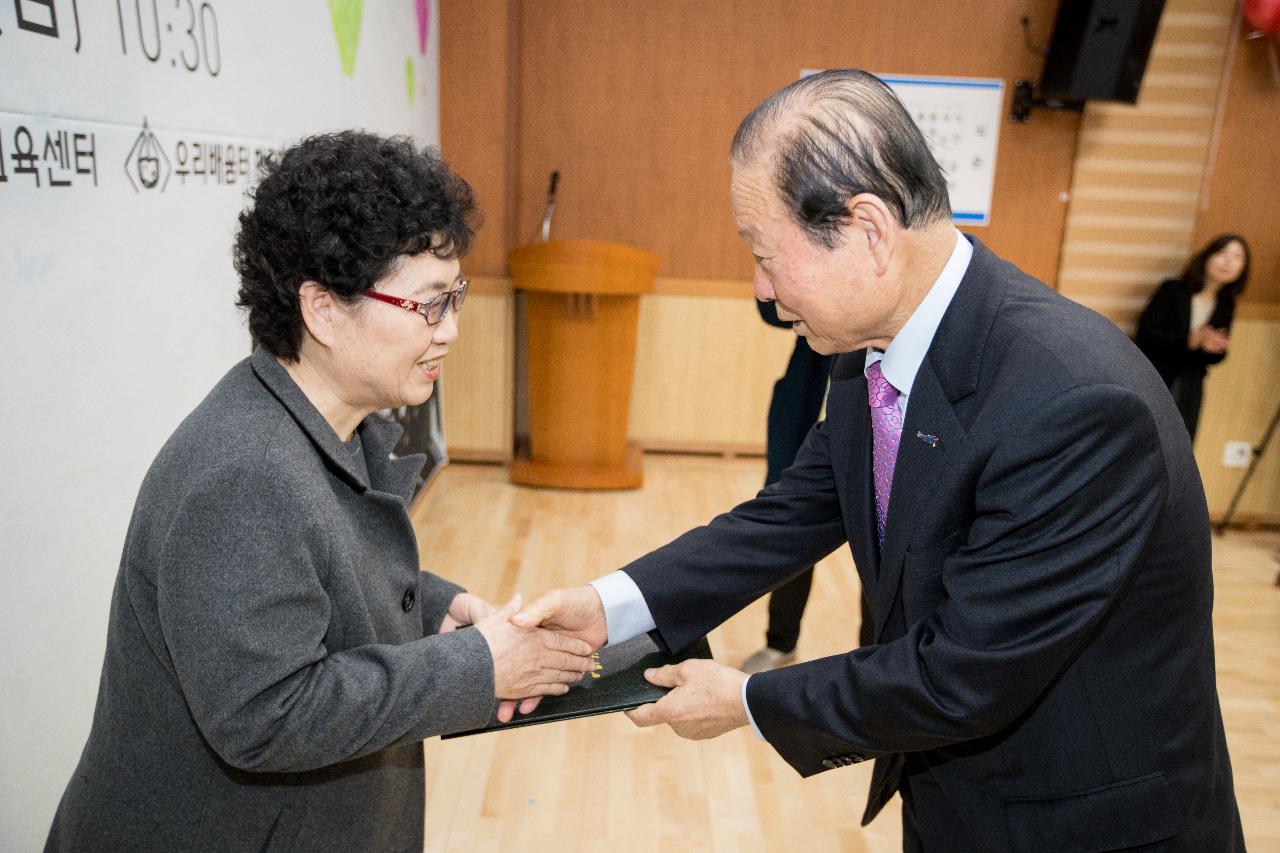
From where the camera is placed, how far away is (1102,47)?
4.91 m

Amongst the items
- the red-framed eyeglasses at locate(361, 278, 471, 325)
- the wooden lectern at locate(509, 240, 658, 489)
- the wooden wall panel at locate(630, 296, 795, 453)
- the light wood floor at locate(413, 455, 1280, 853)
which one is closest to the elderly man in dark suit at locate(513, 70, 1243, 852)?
the red-framed eyeglasses at locate(361, 278, 471, 325)

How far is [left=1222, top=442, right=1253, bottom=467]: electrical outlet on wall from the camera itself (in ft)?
17.5

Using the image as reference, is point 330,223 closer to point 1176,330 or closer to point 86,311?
point 86,311

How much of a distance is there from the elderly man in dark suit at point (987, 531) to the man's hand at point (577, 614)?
0.40ft

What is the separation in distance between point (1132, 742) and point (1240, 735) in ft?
8.00

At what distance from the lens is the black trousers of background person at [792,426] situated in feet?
10.1

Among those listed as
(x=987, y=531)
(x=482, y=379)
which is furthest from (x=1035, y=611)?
(x=482, y=379)

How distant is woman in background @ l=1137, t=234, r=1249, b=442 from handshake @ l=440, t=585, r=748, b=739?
13.6ft

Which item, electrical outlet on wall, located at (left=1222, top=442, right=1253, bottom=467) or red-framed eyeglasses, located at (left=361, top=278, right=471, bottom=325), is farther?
electrical outlet on wall, located at (left=1222, top=442, right=1253, bottom=467)

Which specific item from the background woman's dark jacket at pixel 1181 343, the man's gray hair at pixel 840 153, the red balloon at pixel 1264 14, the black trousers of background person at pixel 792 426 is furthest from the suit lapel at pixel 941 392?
the red balloon at pixel 1264 14

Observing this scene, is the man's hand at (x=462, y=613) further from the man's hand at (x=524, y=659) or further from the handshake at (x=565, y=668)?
Answer: the man's hand at (x=524, y=659)

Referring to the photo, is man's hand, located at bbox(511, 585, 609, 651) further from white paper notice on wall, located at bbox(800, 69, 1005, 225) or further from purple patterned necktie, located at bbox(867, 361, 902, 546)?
white paper notice on wall, located at bbox(800, 69, 1005, 225)

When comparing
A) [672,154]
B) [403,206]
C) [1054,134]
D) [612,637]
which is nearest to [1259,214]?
[1054,134]

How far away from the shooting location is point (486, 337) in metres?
5.18
